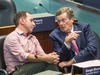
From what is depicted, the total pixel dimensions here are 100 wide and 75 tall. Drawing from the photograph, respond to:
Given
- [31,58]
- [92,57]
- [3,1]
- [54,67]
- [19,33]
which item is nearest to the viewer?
[54,67]

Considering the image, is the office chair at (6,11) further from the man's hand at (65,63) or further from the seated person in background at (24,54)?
the man's hand at (65,63)

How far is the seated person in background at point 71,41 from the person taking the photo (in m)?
2.00

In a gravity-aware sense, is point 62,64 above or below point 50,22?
below

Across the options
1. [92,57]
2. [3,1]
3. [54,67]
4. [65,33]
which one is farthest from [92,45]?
[3,1]

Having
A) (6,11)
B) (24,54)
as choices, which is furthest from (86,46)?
(6,11)

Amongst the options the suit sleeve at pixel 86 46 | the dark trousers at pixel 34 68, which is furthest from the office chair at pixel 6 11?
the dark trousers at pixel 34 68

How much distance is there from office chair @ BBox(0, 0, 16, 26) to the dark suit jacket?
1.23 meters

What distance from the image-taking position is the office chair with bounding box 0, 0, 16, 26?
120 inches

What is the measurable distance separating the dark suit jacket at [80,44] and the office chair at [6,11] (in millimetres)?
1231

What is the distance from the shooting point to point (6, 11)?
311 cm

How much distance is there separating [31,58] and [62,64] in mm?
371

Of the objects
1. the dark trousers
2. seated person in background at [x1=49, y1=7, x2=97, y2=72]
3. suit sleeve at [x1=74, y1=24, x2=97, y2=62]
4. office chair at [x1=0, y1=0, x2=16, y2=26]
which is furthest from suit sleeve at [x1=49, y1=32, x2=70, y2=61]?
office chair at [x1=0, y1=0, x2=16, y2=26]

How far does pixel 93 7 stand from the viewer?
10.7 feet

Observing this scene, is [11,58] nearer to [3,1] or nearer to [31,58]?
[31,58]
